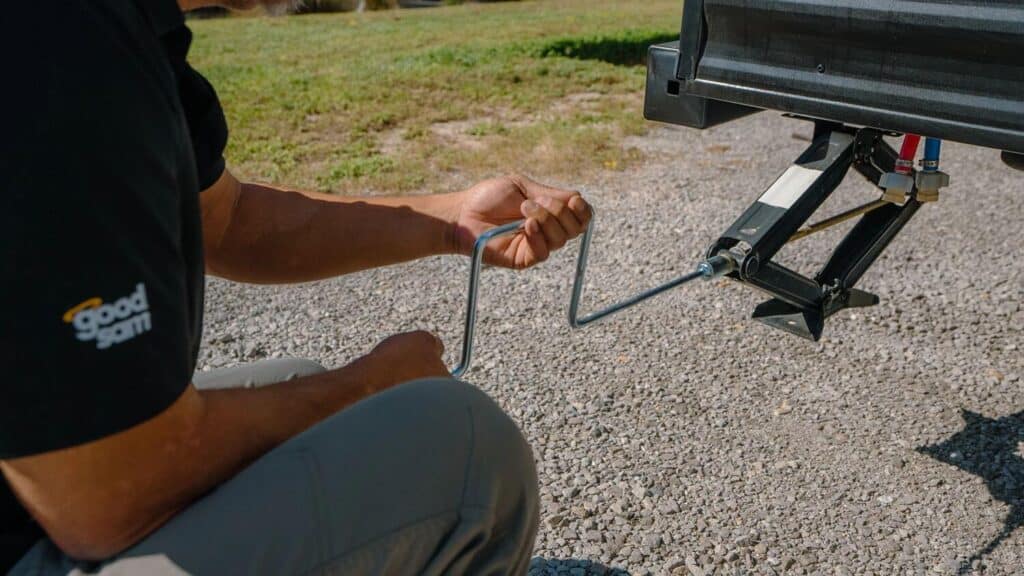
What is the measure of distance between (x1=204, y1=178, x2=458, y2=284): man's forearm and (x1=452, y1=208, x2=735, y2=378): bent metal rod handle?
0.16 meters

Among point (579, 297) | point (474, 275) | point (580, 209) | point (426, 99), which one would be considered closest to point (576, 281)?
point (579, 297)

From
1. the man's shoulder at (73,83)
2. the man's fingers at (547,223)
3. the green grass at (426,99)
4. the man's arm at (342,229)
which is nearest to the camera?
the man's shoulder at (73,83)

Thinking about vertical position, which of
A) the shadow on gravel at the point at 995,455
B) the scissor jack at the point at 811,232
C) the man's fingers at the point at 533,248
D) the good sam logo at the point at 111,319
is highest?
the good sam logo at the point at 111,319

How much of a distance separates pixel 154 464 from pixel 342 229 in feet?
2.93

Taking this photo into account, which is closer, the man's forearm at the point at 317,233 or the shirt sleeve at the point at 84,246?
the shirt sleeve at the point at 84,246

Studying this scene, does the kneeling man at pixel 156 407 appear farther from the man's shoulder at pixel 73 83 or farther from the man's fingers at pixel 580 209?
the man's fingers at pixel 580 209

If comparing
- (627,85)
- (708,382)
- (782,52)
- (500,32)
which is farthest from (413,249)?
(500,32)

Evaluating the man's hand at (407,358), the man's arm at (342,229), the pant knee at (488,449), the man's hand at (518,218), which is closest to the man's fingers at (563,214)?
the man's hand at (518,218)

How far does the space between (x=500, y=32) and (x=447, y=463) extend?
1018cm

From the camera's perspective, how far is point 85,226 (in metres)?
0.99

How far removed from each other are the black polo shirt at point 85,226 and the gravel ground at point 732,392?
1.45 m

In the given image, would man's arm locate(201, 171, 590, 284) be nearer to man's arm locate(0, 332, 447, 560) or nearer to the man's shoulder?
man's arm locate(0, 332, 447, 560)

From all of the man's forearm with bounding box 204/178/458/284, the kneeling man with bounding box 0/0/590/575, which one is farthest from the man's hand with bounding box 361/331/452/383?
the man's forearm with bounding box 204/178/458/284

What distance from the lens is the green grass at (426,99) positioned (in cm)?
539
